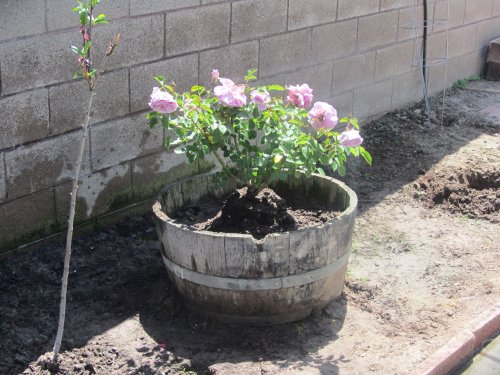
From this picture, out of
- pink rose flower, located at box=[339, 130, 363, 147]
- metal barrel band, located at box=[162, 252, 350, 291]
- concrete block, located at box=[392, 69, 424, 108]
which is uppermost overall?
pink rose flower, located at box=[339, 130, 363, 147]

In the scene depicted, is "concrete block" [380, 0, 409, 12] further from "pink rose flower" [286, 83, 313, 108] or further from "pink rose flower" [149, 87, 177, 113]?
"pink rose flower" [149, 87, 177, 113]

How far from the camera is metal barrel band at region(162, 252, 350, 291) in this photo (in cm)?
418

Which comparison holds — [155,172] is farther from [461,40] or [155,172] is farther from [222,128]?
[461,40]

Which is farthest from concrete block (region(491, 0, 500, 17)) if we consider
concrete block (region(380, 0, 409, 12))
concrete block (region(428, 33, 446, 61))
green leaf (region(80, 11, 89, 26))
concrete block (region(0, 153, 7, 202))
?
green leaf (region(80, 11, 89, 26))

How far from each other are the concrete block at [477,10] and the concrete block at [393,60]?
1.19 m

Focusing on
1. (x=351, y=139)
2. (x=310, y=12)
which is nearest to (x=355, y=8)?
(x=310, y=12)

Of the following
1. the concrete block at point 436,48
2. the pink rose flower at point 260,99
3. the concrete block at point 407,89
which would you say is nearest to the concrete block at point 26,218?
the pink rose flower at point 260,99

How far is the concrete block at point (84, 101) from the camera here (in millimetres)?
4957

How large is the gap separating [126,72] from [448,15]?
4.38 m

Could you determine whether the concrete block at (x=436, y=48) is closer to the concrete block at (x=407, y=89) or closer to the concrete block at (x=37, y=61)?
the concrete block at (x=407, y=89)

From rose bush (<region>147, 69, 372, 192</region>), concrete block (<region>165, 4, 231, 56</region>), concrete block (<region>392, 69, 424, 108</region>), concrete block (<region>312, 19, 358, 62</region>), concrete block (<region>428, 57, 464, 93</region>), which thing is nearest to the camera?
rose bush (<region>147, 69, 372, 192</region>)

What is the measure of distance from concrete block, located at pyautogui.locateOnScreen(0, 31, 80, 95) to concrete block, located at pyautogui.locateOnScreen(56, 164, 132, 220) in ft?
2.30

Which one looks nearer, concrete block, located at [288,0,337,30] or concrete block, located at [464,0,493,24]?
concrete block, located at [288,0,337,30]

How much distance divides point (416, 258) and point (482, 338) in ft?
3.26
